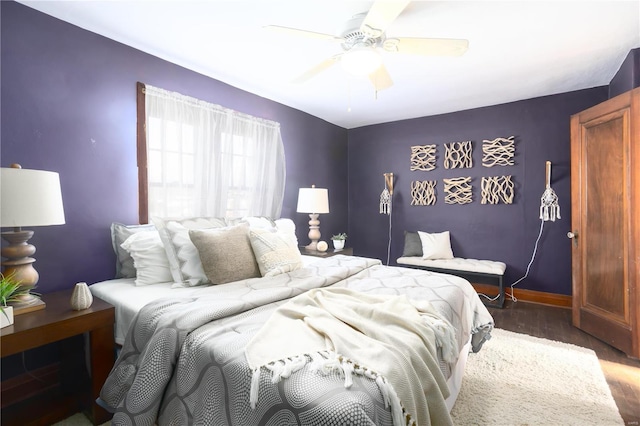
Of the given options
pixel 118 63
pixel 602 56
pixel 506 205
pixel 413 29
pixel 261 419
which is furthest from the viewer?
pixel 506 205

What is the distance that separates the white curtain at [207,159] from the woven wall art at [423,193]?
2.06m

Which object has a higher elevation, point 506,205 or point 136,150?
point 136,150

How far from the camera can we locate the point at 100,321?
1802 millimetres

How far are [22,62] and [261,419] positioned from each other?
2.54m

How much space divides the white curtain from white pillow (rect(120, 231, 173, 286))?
1.49 feet

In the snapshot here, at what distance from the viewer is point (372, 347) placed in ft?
3.98

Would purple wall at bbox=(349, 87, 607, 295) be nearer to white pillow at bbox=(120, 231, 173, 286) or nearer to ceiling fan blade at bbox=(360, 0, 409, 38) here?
ceiling fan blade at bbox=(360, 0, 409, 38)

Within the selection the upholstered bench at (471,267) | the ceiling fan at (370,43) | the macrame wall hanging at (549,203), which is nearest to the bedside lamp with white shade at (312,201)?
the upholstered bench at (471,267)

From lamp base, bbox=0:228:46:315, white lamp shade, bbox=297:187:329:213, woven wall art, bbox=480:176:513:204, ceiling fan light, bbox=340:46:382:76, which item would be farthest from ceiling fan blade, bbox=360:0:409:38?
woven wall art, bbox=480:176:513:204

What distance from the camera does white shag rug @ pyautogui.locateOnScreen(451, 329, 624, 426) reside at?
6.08ft

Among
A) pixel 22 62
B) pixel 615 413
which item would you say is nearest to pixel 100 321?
pixel 22 62

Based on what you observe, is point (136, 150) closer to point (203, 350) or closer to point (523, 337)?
point (203, 350)

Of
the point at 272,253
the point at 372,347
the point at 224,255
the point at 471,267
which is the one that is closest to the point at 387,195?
the point at 471,267

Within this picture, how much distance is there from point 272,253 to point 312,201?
161cm
